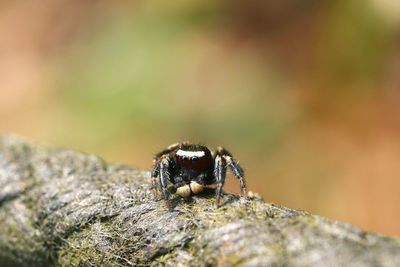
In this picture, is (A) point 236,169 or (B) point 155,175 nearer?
(B) point 155,175

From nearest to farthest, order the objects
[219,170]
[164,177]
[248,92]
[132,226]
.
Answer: [132,226]
[164,177]
[219,170]
[248,92]

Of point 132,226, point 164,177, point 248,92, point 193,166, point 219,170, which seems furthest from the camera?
point 248,92

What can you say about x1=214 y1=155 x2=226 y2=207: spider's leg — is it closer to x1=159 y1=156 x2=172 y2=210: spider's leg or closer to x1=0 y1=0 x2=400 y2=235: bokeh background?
x1=159 y1=156 x2=172 y2=210: spider's leg

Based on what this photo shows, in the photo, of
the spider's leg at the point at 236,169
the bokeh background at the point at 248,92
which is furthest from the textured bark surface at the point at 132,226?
the bokeh background at the point at 248,92

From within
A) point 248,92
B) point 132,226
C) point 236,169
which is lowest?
point 132,226

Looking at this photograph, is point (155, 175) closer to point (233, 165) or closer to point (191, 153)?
point (191, 153)

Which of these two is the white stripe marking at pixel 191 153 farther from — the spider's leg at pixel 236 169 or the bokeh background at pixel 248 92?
the bokeh background at pixel 248 92

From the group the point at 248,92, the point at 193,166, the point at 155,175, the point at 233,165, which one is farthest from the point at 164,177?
the point at 248,92
